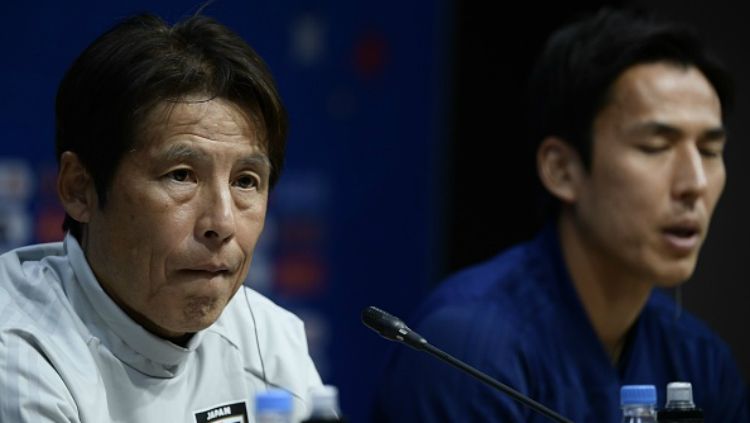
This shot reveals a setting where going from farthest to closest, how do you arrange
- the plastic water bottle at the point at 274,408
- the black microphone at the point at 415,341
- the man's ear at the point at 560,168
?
the man's ear at the point at 560,168 → the black microphone at the point at 415,341 → the plastic water bottle at the point at 274,408

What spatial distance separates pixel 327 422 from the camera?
1374mm

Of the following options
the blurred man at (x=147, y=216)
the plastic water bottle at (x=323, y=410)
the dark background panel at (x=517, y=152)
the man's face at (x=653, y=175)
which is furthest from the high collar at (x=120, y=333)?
the dark background panel at (x=517, y=152)

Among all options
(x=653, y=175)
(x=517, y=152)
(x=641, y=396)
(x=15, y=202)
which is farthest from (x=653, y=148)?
(x=517, y=152)

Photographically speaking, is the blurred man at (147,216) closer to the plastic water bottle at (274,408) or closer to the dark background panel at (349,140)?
the plastic water bottle at (274,408)

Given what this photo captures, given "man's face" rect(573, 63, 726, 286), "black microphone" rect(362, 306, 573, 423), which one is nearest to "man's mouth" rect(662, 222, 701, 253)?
"man's face" rect(573, 63, 726, 286)

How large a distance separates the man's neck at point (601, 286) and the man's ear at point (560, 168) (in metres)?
0.08

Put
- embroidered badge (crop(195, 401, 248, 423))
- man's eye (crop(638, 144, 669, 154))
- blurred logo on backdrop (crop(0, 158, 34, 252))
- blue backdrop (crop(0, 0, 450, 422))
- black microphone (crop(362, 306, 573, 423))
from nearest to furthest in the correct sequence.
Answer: black microphone (crop(362, 306, 573, 423)) < embroidered badge (crop(195, 401, 248, 423)) < man's eye (crop(638, 144, 669, 154)) < blurred logo on backdrop (crop(0, 158, 34, 252)) < blue backdrop (crop(0, 0, 450, 422))

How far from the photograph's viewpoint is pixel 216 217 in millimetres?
1857

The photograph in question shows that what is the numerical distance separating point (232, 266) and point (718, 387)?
4.69 feet

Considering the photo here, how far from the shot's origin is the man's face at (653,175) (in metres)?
2.71

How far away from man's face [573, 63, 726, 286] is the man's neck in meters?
0.01

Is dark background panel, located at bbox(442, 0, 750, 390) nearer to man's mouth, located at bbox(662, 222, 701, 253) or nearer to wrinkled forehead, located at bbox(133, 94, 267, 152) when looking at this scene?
man's mouth, located at bbox(662, 222, 701, 253)

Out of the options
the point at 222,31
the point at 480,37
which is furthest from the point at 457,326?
the point at 480,37

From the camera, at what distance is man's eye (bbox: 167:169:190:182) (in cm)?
187
